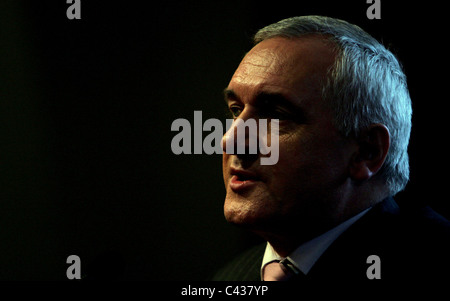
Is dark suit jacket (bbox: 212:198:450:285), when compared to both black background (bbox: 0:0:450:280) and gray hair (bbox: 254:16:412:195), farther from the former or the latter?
black background (bbox: 0:0:450:280)

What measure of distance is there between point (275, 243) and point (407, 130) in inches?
21.8

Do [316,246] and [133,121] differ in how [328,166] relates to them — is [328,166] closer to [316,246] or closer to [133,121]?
[316,246]

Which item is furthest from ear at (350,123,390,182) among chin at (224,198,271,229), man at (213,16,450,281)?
chin at (224,198,271,229)

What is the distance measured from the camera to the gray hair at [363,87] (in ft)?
4.14

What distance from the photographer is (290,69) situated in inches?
49.8

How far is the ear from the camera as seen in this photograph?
4.20 ft

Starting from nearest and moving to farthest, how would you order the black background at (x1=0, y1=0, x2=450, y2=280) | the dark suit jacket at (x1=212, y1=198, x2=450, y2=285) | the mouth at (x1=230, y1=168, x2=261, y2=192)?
the dark suit jacket at (x1=212, y1=198, x2=450, y2=285) < the mouth at (x1=230, y1=168, x2=261, y2=192) < the black background at (x1=0, y1=0, x2=450, y2=280)

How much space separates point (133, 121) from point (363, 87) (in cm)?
121

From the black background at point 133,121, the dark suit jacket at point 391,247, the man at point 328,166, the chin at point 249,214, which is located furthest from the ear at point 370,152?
the black background at point 133,121

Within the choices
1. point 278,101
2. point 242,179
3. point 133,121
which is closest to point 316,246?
point 242,179

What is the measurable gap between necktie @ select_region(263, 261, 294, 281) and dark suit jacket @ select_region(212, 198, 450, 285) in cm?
8

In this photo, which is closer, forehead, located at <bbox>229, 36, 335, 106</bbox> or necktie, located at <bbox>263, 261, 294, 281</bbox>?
forehead, located at <bbox>229, 36, 335, 106</bbox>

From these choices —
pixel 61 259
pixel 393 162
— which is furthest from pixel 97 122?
pixel 393 162

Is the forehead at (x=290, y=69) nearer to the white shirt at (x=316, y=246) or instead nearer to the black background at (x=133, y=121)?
the white shirt at (x=316, y=246)
